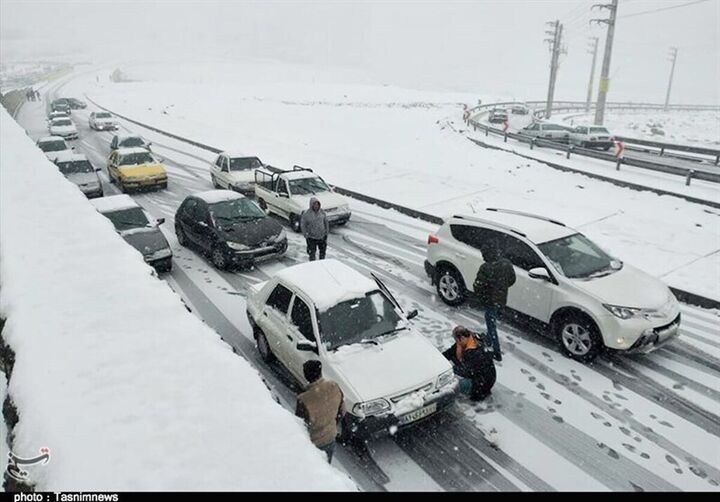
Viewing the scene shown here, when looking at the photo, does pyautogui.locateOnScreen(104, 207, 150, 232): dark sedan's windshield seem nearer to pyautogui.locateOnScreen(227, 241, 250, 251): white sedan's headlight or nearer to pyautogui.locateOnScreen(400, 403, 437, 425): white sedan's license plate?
pyautogui.locateOnScreen(227, 241, 250, 251): white sedan's headlight

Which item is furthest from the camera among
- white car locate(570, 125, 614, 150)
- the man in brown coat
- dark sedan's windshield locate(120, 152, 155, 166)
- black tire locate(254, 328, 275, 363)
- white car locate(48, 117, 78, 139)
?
white car locate(48, 117, 78, 139)

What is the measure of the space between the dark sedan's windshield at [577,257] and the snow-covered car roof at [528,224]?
5.2 inches

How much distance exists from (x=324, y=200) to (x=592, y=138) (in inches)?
858

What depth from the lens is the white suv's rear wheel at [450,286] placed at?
30.5 ft

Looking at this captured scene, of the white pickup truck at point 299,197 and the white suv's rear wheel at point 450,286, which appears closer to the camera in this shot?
the white suv's rear wheel at point 450,286

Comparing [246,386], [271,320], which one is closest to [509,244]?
[271,320]

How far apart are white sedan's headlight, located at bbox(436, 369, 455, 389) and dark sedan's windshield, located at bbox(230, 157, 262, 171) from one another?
14.2 m

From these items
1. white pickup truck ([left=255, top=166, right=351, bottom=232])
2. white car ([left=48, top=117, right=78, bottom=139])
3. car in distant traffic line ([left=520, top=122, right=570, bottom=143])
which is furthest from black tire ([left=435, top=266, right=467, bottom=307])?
white car ([left=48, top=117, right=78, bottom=139])

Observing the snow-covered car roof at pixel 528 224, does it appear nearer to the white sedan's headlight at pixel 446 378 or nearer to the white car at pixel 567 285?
the white car at pixel 567 285

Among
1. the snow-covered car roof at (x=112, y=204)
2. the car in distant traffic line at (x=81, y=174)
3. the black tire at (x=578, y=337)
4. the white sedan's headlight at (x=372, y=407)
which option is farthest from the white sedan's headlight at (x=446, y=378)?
the car in distant traffic line at (x=81, y=174)

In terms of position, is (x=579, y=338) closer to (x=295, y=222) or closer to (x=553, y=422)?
(x=553, y=422)

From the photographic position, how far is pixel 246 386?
487 cm

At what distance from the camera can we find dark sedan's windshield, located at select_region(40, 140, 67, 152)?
72.1ft

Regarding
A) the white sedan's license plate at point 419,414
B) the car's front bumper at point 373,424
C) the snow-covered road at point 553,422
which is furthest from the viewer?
the white sedan's license plate at point 419,414
